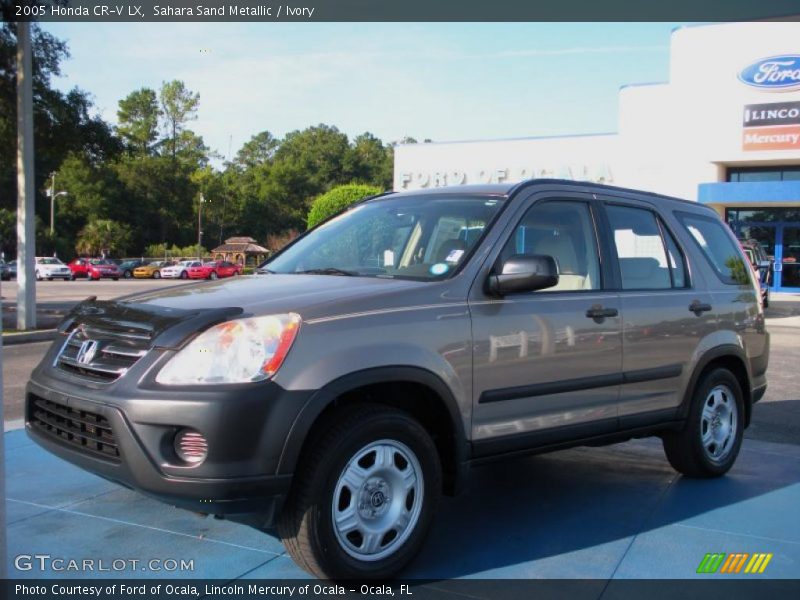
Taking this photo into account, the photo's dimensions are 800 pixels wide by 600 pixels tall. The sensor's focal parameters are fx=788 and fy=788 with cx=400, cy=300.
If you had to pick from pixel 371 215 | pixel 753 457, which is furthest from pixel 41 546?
pixel 753 457

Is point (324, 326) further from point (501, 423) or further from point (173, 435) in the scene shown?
point (501, 423)

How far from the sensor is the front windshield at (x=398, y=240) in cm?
418

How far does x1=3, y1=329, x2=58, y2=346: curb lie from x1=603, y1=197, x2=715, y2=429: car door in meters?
12.1

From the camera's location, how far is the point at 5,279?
49.1 metres

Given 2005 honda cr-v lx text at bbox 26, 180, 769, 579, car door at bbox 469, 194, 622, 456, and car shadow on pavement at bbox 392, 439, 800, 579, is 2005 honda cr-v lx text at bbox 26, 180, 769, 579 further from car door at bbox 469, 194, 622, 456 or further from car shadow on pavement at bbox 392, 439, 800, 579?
car shadow on pavement at bbox 392, 439, 800, 579

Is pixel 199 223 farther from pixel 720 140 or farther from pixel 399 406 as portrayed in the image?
pixel 399 406

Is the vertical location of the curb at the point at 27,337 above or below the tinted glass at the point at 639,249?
below

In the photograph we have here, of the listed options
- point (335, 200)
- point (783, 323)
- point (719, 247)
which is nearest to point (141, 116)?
point (335, 200)

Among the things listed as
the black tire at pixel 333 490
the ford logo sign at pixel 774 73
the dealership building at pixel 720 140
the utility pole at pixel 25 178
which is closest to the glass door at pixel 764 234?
the dealership building at pixel 720 140

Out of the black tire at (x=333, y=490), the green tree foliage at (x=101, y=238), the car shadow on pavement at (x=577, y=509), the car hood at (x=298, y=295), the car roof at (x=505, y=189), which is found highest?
the green tree foliage at (x=101, y=238)

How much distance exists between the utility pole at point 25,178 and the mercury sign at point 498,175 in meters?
15.7

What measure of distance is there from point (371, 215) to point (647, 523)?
2436mm

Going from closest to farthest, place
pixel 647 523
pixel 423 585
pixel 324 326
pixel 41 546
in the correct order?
1. pixel 324 326
2. pixel 423 585
3. pixel 41 546
4. pixel 647 523

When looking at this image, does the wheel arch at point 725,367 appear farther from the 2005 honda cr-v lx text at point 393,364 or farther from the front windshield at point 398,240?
the front windshield at point 398,240
